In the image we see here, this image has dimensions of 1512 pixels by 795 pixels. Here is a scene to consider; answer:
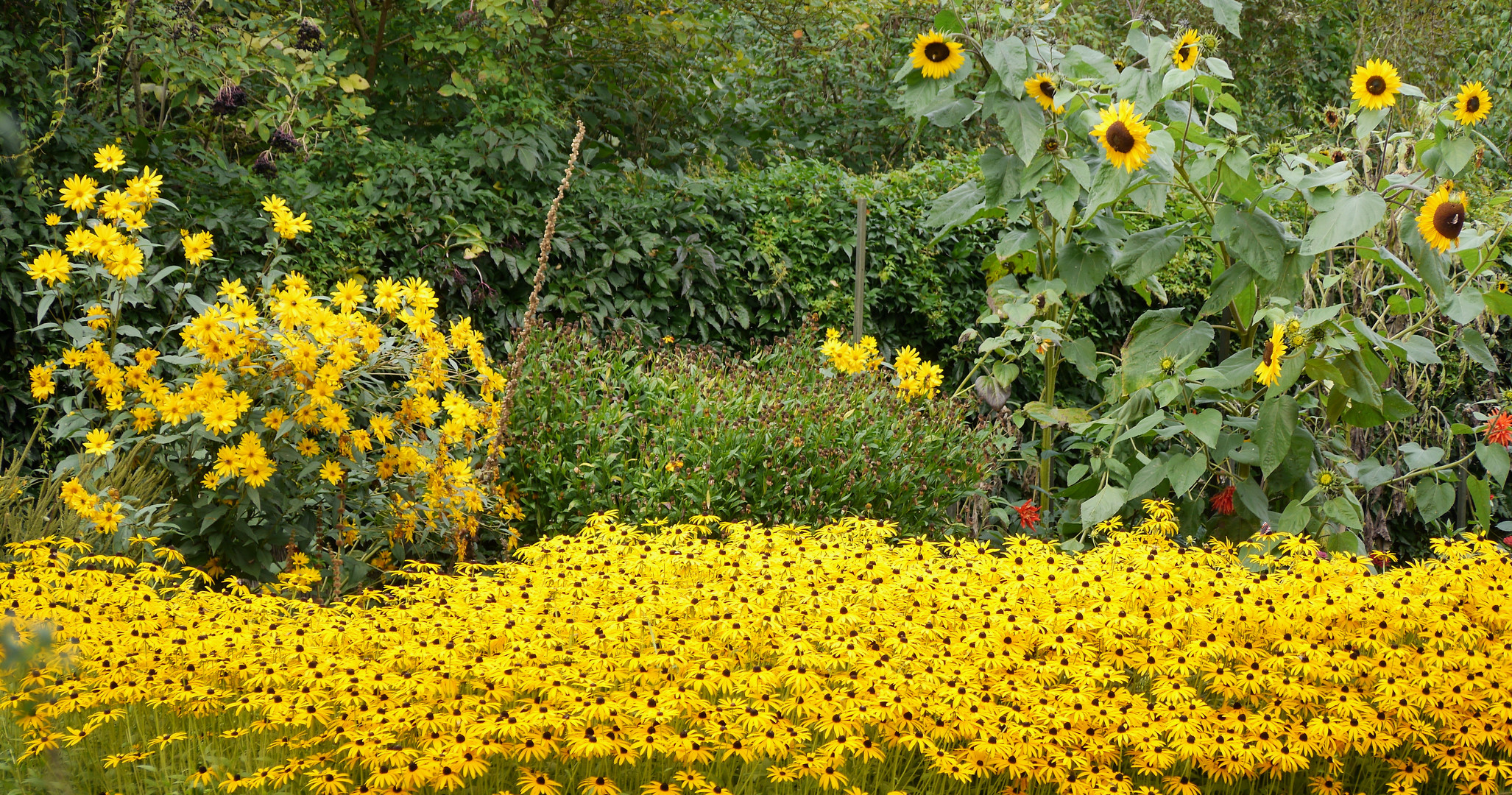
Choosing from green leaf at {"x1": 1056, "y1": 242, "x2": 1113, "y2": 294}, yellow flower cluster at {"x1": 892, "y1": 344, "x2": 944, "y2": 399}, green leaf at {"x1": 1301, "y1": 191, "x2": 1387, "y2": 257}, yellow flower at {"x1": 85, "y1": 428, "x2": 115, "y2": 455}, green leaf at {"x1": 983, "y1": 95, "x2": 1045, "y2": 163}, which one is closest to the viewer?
yellow flower at {"x1": 85, "y1": 428, "x2": 115, "y2": 455}

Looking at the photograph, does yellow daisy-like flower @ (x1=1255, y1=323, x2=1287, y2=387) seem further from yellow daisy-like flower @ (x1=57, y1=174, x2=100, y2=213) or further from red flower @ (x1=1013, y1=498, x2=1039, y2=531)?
yellow daisy-like flower @ (x1=57, y1=174, x2=100, y2=213)

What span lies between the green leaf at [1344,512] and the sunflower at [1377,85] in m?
1.26

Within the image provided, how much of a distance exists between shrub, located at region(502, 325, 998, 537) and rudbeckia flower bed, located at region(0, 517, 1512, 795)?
105 centimetres

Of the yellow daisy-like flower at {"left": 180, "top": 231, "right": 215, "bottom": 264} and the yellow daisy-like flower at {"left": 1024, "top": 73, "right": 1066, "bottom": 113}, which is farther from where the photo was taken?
the yellow daisy-like flower at {"left": 1024, "top": 73, "right": 1066, "bottom": 113}

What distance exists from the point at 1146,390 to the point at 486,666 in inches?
99.3

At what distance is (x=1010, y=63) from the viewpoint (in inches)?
140

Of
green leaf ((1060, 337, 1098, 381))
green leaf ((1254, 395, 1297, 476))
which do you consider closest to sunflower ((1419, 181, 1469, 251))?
green leaf ((1254, 395, 1297, 476))

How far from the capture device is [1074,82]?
3619 mm

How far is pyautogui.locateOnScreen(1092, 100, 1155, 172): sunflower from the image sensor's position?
131 inches

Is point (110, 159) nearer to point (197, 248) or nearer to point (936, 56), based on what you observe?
point (197, 248)

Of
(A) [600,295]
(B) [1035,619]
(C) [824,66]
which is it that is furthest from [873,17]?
(B) [1035,619]

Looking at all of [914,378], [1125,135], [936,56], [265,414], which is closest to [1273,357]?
[1125,135]

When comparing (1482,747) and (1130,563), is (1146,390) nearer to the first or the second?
(1130,563)

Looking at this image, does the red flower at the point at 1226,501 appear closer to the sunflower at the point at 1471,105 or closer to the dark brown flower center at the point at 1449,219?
the dark brown flower center at the point at 1449,219
